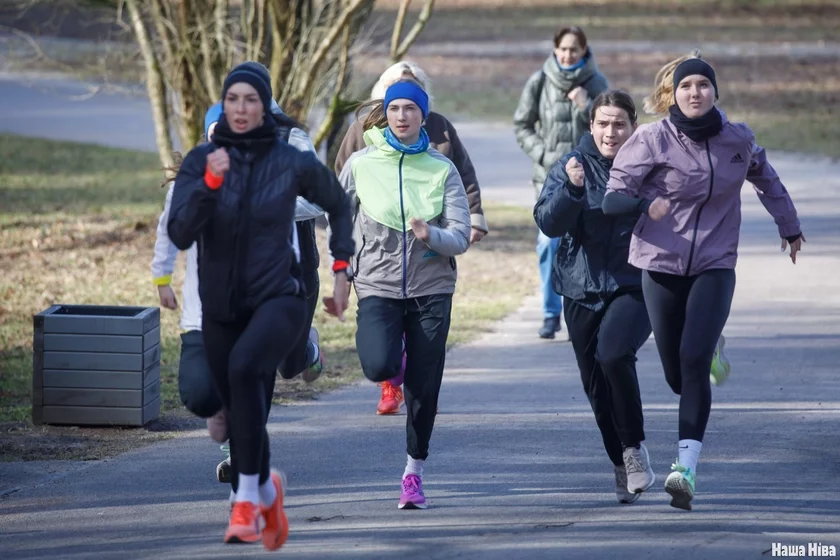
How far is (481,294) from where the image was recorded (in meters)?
12.2

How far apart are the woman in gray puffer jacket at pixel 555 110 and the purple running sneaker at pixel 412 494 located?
157 inches

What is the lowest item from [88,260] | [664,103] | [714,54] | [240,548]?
[240,548]

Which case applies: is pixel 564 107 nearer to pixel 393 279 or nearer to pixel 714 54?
pixel 393 279

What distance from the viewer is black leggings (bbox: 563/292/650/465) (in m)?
6.05

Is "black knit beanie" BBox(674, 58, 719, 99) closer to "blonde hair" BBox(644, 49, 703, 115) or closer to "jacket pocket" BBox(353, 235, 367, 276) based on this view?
"blonde hair" BBox(644, 49, 703, 115)

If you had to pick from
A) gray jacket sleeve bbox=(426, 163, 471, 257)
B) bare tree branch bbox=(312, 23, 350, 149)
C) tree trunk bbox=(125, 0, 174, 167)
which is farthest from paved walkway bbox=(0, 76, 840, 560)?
tree trunk bbox=(125, 0, 174, 167)

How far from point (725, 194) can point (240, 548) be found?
8.33 feet

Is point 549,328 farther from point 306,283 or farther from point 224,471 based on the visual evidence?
point 224,471

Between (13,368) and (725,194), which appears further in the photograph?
(13,368)

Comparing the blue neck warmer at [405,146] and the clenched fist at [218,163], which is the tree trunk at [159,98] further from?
the clenched fist at [218,163]

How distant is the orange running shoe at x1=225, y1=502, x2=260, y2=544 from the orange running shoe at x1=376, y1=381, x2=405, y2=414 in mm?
2929

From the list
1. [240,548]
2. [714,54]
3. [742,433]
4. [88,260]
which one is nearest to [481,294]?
[88,260]

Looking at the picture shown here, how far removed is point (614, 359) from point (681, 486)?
2.00 feet

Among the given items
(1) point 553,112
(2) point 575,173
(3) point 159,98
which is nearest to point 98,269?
(3) point 159,98
